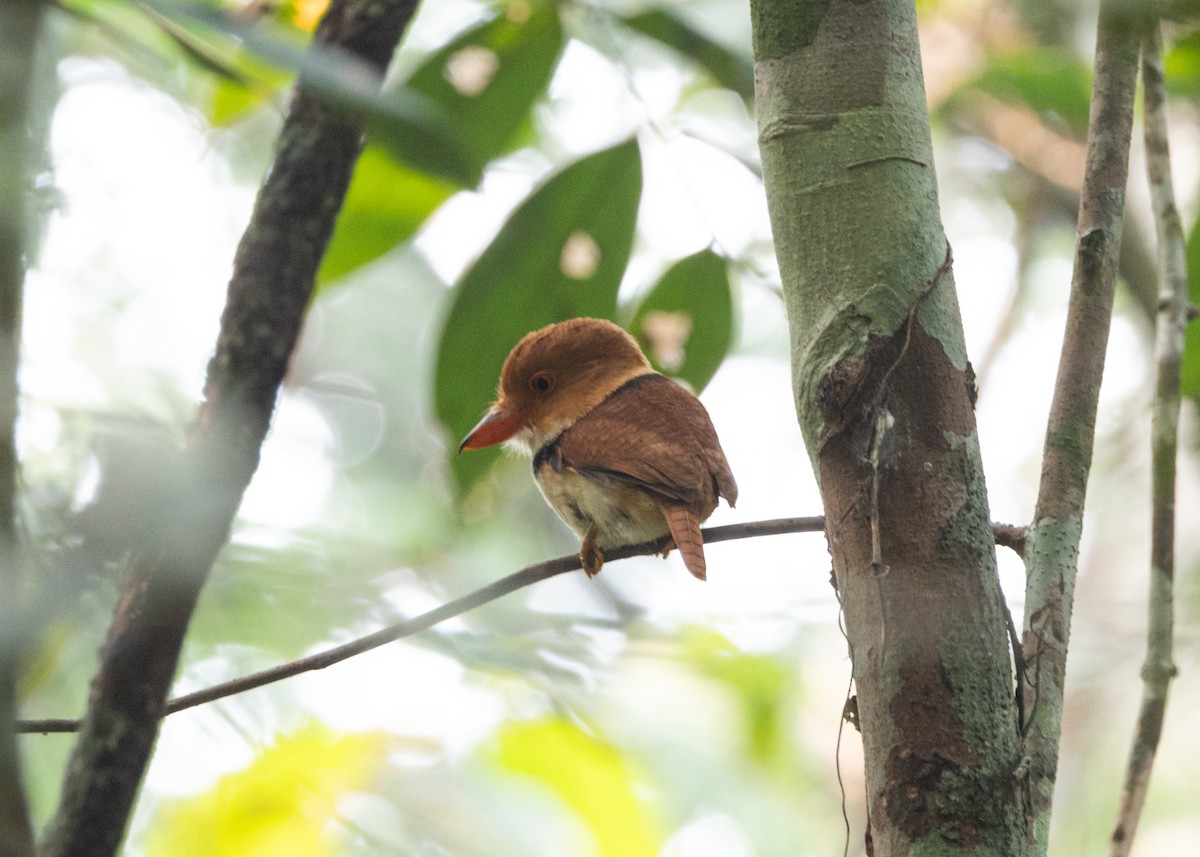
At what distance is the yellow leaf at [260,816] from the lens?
2926 millimetres

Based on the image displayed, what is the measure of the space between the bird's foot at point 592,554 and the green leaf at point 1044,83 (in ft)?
4.37

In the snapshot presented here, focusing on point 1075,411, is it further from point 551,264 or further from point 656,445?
point 551,264

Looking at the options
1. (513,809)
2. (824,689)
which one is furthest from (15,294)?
(824,689)

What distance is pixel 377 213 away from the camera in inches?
96.1

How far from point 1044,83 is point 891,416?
5.63ft

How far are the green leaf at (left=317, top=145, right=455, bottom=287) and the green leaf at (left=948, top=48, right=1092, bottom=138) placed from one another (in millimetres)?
1241

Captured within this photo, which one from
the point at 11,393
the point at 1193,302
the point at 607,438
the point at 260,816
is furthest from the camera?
the point at 260,816

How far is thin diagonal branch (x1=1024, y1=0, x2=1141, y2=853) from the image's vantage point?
118cm

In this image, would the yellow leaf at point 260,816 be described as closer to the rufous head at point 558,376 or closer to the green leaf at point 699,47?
the rufous head at point 558,376

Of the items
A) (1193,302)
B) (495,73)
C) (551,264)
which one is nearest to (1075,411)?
(1193,302)

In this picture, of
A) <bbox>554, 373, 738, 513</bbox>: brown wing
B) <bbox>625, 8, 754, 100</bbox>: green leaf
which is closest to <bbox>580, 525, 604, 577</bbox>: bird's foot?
<bbox>554, 373, 738, 513</bbox>: brown wing

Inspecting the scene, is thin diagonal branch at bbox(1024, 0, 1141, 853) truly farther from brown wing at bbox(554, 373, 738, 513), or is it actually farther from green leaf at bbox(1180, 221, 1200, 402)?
brown wing at bbox(554, 373, 738, 513)

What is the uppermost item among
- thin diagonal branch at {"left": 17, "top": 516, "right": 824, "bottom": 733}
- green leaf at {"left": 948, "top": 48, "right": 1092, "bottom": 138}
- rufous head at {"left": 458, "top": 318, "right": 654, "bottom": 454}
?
green leaf at {"left": 948, "top": 48, "right": 1092, "bottom": 138}

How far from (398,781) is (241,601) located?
128cm
